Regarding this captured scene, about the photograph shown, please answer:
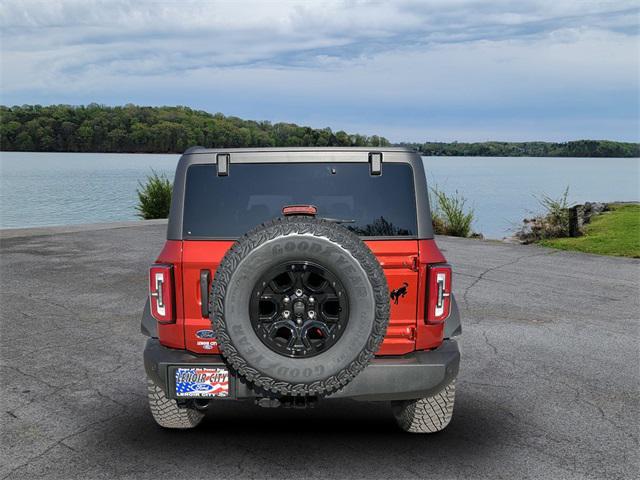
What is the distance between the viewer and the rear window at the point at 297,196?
417cm

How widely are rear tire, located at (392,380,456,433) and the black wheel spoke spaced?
3.92 ft

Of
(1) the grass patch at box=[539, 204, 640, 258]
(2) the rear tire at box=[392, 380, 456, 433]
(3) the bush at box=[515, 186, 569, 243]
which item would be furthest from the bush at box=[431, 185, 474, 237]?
(2) the rear tire at box=[392, 380, 456, 433]

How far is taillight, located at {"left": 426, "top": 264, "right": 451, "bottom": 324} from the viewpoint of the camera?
4059mm

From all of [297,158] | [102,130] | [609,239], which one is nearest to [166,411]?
[297,158]

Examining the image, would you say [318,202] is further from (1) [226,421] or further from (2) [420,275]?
(1) [226,421]

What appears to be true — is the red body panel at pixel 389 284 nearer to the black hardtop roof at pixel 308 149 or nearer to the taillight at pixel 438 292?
Answer: the taillight at pixel 438 292

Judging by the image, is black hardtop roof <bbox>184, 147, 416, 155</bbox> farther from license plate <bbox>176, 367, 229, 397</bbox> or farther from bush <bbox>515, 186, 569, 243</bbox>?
bush <bbox>515, 186, 569, 243</bbox>

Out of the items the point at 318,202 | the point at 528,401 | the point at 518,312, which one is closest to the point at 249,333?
the point at 318,202

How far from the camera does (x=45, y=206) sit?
112 feet

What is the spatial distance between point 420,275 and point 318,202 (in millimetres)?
812

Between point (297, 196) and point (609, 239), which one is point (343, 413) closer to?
point (297, 196)

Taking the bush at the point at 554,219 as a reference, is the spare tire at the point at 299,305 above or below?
above

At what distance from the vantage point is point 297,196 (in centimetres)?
434

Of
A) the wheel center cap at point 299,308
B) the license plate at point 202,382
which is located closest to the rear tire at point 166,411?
the license plate at point 202,382
